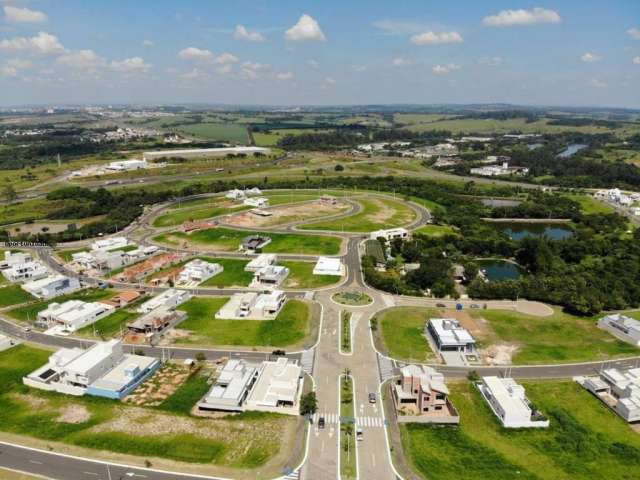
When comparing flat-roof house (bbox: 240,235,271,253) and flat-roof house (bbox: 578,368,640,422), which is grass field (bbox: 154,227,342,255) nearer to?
flat-roof house (bbox: 240,235,271,253)

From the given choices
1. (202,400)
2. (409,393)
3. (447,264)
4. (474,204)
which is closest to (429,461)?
(409,393)

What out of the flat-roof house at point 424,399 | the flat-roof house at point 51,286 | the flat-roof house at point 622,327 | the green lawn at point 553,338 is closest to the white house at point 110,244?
the flat-roof house at point 51,286

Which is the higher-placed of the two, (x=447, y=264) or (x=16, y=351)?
(x=447, y=264)

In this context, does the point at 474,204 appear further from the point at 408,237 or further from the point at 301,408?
the point at 301,408

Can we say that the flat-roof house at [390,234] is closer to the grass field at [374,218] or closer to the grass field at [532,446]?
the grass field at [374,218]

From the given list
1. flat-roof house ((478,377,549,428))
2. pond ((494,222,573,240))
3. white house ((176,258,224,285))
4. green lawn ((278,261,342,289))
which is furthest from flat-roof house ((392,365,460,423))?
pond ((494,222,573,240))

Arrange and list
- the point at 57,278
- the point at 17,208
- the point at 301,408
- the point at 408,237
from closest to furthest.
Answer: the point at 301,408, the point at 57,278, the point at 408,237, the point at 17,208

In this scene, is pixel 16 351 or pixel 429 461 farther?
pixel 16 351

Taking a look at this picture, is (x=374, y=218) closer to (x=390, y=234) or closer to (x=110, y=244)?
(x=390, y=234)
